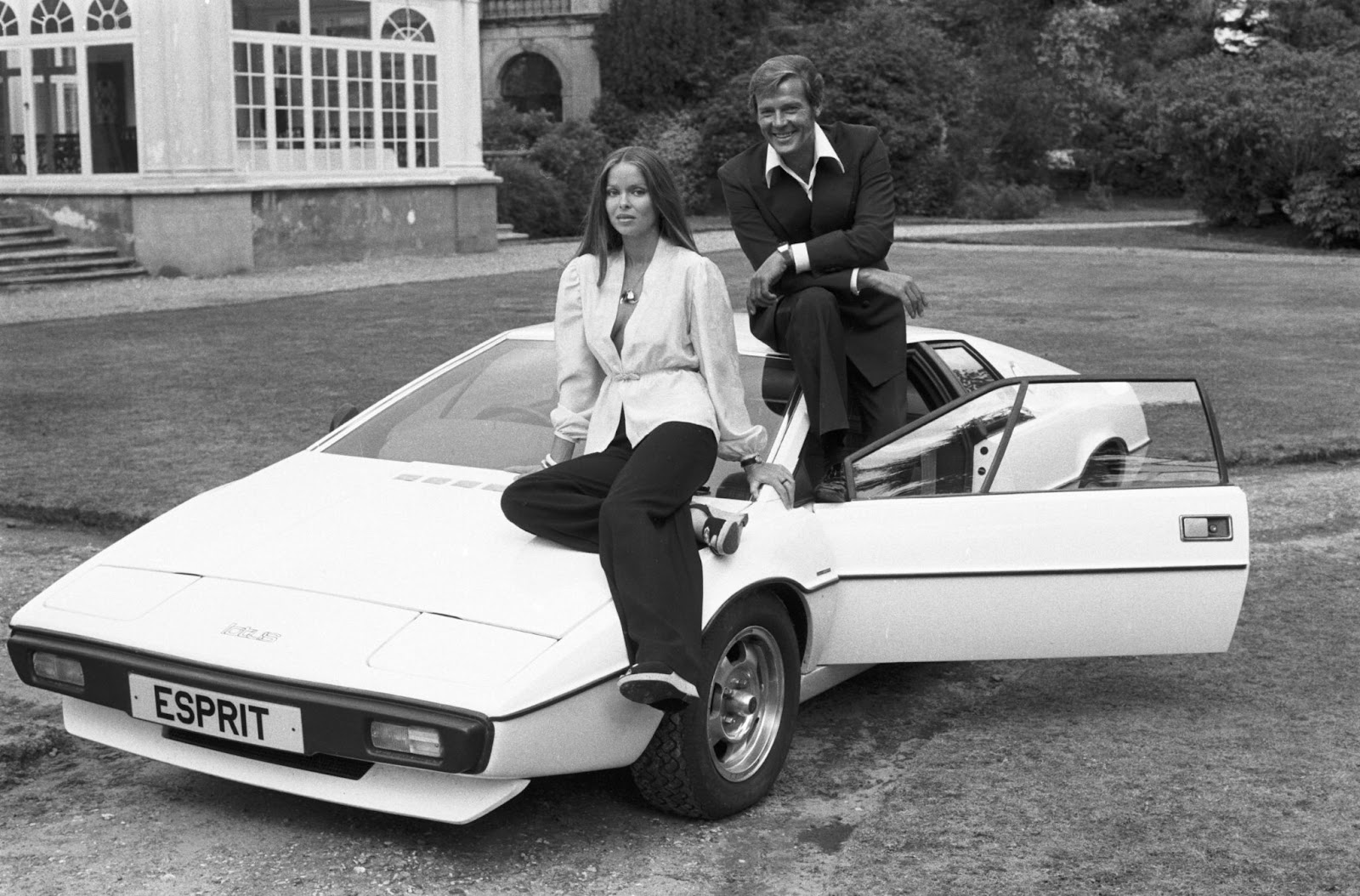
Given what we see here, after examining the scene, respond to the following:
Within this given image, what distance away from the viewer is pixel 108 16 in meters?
21.6

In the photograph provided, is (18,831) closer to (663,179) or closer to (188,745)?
(188,745)

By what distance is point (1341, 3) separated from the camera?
134 feet

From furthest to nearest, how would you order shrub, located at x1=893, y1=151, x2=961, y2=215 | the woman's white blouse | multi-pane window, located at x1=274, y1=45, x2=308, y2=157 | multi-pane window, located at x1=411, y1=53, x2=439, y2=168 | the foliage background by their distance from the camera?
shrub, located at x1=893, y1=151, x2=961, y2=215 < the foliage background < multi-pane window, located at x1=411, y1=53, x2=439, y2=168 < multi-pane window, located at x1=274, y1=45, x2=308, y2=157 < the woman's white blouse

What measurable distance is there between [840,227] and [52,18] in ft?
64.3

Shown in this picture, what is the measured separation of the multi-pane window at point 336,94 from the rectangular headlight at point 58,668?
62.8 feet

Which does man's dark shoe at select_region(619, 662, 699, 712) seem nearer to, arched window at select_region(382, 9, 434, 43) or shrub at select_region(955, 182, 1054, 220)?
arched window at select_region(382, 9, 434, 43)

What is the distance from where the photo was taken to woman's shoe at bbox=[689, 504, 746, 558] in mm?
4055

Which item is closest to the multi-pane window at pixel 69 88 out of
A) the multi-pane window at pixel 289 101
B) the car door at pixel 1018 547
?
the multi-pane window at pixel 289 101

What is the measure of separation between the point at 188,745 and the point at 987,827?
198cm

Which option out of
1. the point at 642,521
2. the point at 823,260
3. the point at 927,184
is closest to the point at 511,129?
the point at 927,184

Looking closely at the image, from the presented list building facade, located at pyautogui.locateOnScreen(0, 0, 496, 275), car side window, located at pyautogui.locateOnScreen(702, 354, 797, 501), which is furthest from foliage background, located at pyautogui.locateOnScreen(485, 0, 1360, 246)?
car side window, located at pyautogui.locateOnScreen(702, 354, 797, 501)

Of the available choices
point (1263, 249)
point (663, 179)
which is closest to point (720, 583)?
point (663, 179)

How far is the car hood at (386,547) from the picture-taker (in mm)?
3916

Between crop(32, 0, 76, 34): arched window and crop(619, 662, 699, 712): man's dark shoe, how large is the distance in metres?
20.6
